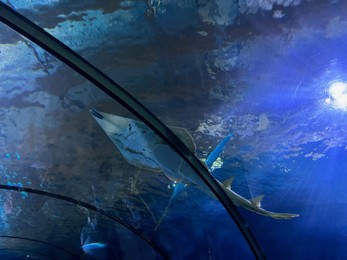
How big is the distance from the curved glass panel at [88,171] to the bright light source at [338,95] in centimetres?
297

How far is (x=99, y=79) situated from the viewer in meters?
2.74

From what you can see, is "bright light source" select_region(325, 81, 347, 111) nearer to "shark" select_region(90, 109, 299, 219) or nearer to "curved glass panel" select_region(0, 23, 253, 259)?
"shark" select_region(90, 109, 299, 219)

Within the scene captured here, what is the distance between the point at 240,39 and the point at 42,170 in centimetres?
585

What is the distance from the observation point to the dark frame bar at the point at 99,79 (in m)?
2.17

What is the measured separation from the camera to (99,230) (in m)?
12.4

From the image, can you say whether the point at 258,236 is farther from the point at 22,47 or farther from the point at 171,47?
the point at 22,47

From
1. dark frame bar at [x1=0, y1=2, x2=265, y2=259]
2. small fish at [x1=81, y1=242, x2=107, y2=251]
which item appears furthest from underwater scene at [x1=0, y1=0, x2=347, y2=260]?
small fish at [x1=81, y1=242, x2=107, y2=251]

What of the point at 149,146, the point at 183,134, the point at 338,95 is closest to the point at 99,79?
the point at 149,146

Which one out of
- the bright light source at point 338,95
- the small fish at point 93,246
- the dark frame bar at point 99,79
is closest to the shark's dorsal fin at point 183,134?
the dark frame bar at point 99,79

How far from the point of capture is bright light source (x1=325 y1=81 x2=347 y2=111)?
16.7 ft

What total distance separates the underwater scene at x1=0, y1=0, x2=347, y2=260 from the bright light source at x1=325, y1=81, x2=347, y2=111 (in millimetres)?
35

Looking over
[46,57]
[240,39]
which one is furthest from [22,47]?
[240,39]

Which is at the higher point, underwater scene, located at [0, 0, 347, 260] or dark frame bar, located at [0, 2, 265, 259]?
underwater scene, located at [0, 0, 347, 260]

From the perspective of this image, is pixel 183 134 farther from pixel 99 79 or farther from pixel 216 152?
pixel 216 152
